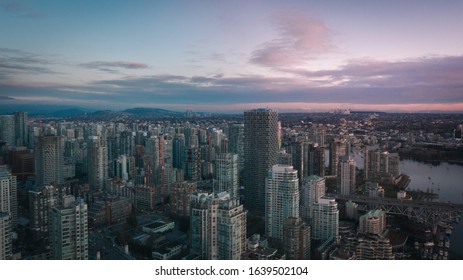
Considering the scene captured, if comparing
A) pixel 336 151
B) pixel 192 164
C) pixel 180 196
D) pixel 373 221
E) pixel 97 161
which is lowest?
pixel 373 221

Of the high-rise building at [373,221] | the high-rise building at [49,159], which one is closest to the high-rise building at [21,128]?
the high-rise building at [49,159]

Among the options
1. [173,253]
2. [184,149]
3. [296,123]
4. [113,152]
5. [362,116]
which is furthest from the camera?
[184,149]

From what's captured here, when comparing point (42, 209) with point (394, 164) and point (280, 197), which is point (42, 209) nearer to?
point (280, 197)

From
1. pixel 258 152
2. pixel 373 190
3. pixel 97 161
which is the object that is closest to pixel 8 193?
pixel 97 161

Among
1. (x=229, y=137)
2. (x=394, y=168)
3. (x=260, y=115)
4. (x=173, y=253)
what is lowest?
(x=173, y=253)

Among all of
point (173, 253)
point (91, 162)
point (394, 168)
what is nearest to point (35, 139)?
point (91, 162)

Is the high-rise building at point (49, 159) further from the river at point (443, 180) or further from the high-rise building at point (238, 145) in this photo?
the river at point (443, 180)

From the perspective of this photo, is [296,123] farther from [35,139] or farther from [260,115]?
[35,139]
